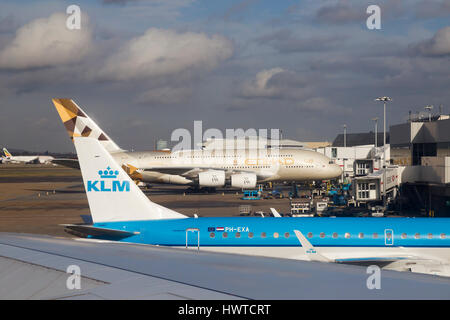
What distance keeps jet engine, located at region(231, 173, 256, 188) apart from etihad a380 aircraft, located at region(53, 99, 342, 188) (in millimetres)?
1299

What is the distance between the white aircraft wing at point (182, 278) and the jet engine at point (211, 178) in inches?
1969

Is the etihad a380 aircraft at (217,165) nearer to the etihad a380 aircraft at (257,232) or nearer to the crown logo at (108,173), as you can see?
the crown logo at (108,173)

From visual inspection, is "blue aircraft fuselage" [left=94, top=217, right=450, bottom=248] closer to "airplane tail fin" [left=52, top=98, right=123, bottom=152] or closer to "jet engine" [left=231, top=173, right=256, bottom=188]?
"jet engine" [left=231, top=173, right=256, bottom=188]

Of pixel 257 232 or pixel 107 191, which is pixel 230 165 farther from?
pixel 257 232

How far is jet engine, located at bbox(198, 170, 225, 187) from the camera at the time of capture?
5760cm

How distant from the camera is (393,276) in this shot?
5.77 m

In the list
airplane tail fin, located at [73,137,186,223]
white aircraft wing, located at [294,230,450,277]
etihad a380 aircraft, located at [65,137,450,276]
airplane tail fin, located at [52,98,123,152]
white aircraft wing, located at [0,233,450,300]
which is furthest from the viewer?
airplane tail fin, located at [52,98,123,152]

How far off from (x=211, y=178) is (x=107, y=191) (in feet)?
128

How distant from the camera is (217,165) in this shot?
60.3 metres

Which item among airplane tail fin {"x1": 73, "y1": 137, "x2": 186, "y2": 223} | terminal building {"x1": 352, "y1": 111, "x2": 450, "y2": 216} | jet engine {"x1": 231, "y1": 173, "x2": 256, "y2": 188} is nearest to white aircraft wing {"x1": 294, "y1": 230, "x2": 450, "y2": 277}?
airplane tail fin {"x1": 73, "y1": 137, "x2": 186, "y2": 223}
